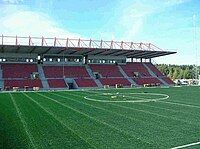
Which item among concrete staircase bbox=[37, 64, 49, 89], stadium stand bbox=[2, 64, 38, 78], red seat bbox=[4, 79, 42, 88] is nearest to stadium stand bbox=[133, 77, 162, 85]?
concrete staircase bbox=[37, 64, 49, 89]

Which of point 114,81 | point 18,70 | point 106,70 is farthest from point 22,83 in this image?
point 106,70

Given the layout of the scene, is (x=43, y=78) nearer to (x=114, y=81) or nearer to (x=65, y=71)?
(x=65, y=71)

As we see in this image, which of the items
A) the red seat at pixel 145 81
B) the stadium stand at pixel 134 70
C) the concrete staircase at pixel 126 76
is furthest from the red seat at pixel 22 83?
the stadium stand at pixel 134 70

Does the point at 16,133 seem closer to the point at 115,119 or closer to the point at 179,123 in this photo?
the point at 115,119

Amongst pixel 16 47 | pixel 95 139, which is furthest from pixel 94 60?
pixel 95 139

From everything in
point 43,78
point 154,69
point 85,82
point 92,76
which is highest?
point 154,69

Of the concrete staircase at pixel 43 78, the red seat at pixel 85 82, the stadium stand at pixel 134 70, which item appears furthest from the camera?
the stadium stand at pixel 134 70

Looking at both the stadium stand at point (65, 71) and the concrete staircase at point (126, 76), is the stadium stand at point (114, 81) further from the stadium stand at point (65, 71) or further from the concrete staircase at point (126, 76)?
the stadium stand at point (65, 71)

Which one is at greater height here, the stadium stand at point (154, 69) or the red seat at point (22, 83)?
the stadium stand at point (154, 69)

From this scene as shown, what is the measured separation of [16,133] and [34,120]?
3.00 m

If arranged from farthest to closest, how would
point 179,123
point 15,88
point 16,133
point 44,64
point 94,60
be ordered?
point 94,60, point 44,64, point 15,88, point 179,123, point 16,133

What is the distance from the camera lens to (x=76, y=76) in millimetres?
54000

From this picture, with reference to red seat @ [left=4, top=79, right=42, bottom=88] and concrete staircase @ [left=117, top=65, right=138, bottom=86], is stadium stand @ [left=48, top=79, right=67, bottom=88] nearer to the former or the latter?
red seat @ [left=4, top=79, right=42, bottom=88]

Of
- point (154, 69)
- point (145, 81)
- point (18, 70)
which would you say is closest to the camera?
point (18, 70)
